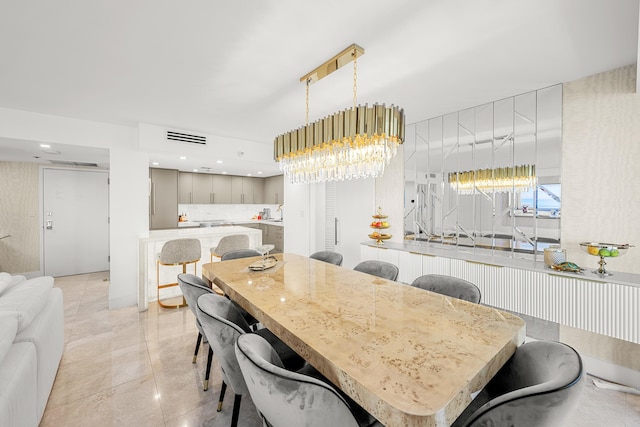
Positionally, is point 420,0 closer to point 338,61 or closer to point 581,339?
point 338,61

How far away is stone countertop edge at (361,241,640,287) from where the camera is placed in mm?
2086

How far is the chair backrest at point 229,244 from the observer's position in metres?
3.85

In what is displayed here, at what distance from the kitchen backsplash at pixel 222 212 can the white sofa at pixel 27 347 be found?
14.8 feet

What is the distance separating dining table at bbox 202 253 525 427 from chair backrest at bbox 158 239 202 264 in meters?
1.76

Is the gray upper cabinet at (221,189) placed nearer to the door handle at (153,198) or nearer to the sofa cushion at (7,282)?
the door handle at (153,198)

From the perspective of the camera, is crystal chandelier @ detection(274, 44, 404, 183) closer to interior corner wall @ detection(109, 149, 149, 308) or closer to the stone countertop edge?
the stone countertop edge

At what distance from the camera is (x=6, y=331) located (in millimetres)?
1336

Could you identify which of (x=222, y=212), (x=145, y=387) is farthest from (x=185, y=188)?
(x=145, y=387)

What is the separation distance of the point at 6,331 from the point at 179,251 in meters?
2.24

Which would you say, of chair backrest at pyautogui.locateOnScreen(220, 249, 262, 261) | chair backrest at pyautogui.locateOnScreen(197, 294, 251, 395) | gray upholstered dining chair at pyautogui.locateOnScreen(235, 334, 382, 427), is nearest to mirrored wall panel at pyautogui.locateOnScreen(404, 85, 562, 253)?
chair backrest at pyautogui.locateOnScreen(220, 249, 262, 261)

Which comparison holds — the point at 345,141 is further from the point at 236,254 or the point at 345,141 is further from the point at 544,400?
the point at 236,254

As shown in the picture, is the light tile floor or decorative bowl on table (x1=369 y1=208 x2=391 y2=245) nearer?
the light tile floor

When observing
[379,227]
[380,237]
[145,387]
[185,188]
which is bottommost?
[145,387]

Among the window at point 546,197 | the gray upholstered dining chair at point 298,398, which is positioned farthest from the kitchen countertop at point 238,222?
the gray upholstered dining chair at point 298,398
